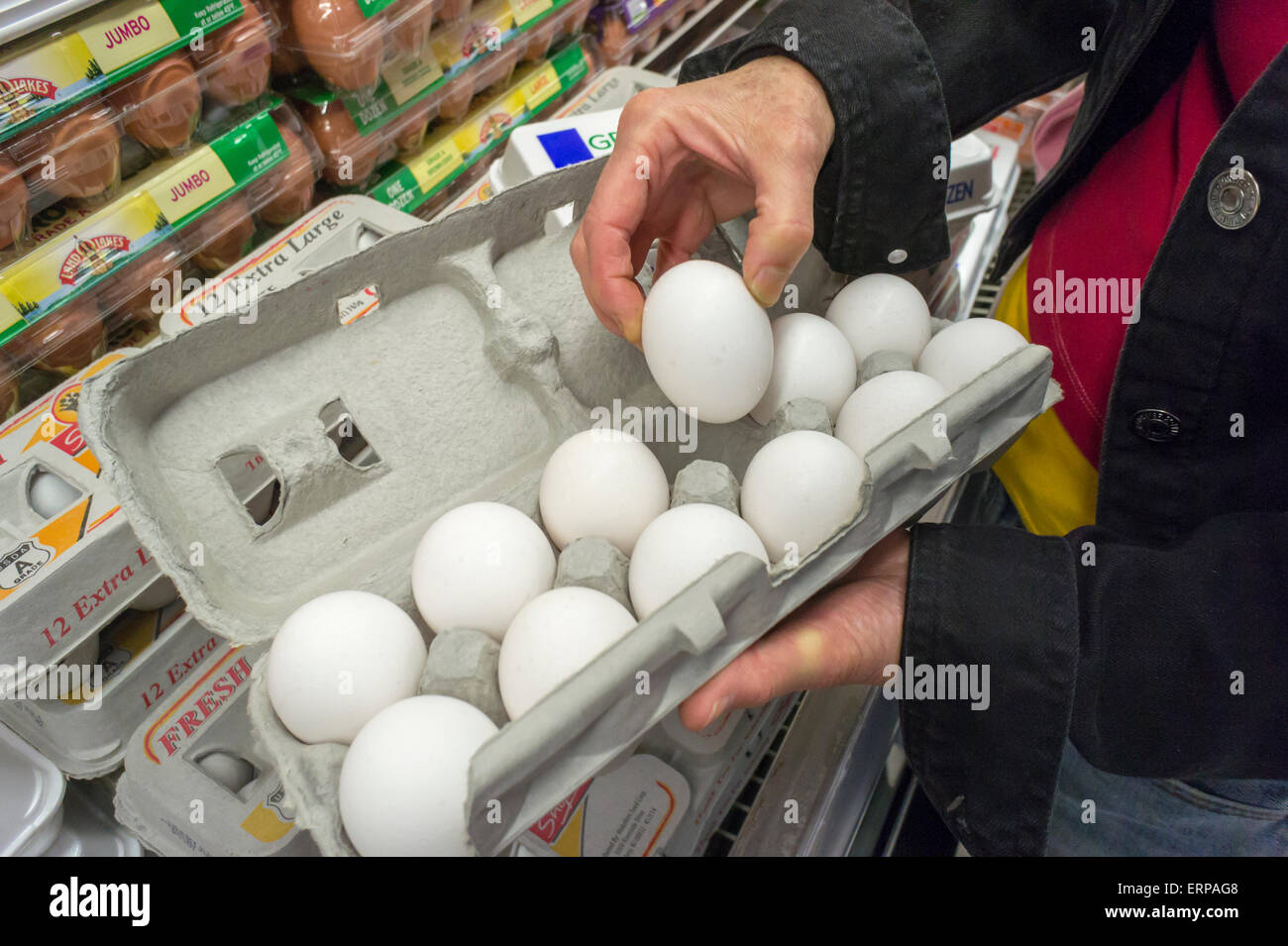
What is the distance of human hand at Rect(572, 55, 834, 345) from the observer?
0.89m

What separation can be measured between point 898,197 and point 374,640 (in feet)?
2.69

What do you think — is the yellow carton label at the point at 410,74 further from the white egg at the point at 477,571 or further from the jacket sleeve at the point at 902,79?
the white egg at the point at 477,571

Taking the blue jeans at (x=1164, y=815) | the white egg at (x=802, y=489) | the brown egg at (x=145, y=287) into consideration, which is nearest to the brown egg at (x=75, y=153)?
the brown egg at (x=145, y=287)

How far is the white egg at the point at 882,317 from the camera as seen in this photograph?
42.6 inches

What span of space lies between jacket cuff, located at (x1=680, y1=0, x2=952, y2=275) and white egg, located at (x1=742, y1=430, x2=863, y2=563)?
35cm

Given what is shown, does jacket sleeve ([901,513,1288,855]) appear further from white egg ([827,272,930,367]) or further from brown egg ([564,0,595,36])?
brown egg ([564,0,595,36])

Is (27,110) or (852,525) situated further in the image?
(27,110)

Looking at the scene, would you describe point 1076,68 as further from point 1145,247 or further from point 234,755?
point 234,755

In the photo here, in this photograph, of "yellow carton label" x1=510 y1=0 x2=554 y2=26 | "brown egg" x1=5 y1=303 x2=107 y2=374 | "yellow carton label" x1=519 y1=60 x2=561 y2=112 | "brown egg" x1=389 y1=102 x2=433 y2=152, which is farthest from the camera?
"yellow carton label" x1=519 y1=60 x2=561 y2=112

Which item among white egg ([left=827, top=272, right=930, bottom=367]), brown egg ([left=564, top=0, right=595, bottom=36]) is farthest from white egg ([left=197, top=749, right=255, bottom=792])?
brown egg ([left=564, top=0, right=595, bottom=36])

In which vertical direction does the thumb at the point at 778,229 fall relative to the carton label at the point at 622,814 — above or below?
above

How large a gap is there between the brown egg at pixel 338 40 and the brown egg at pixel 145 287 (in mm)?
374

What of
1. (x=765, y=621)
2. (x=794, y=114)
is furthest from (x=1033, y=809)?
(x=794, y=114)

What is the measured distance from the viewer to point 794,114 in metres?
0.95
